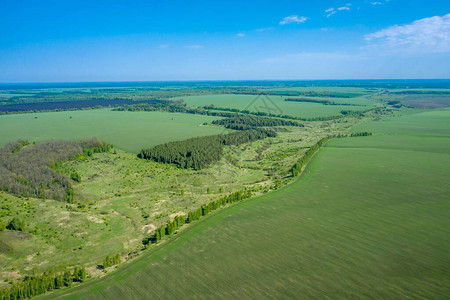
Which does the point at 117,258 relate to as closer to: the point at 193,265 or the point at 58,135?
the point at 193,265

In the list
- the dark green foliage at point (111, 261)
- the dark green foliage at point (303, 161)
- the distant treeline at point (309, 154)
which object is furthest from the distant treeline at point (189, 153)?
the dark green foliage at point (111, 261)

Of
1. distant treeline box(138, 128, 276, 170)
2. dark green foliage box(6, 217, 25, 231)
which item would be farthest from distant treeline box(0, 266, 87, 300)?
distant treeline box(138, 128, 276, 170)

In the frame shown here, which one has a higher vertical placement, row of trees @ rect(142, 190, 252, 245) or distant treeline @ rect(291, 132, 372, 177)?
distant treeline @ rect(291, 132, 372, 177)

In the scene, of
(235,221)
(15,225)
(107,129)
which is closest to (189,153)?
(235,221)

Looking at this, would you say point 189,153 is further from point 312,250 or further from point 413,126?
point 413,126

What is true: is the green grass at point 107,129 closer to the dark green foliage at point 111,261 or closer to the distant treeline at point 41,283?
the dark green foliage at point 111,261

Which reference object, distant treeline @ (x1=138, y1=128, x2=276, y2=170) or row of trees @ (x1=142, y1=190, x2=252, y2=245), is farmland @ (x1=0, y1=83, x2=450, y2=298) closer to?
distant treeline @ (x1=138, y1=128, x2=276, y2=170)
